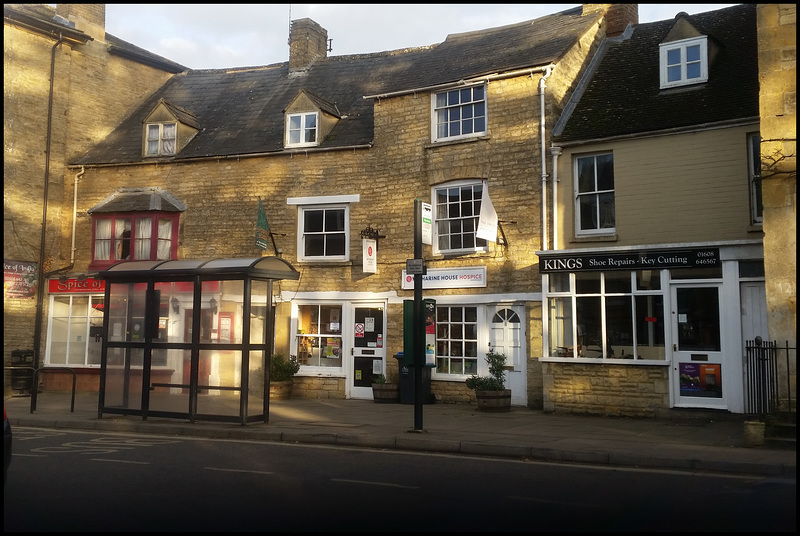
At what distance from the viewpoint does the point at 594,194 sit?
17.1 metres

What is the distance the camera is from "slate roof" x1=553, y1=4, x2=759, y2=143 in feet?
52.6

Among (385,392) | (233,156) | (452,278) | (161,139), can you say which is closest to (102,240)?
(161,139)

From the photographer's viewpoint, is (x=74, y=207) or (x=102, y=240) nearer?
(x=102, y=240)

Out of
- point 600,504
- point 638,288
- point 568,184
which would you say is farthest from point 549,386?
Result: point 600,504

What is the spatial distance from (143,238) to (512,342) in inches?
439

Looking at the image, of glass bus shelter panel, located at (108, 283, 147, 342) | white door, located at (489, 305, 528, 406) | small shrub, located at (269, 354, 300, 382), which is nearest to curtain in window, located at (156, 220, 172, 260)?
small shrub, located at (269, 354, 300, 382)

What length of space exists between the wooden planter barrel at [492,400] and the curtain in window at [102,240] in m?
12.2

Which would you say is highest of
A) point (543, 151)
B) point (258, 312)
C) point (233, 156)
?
point (233, 156)

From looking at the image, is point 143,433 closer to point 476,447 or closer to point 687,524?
point 476,447

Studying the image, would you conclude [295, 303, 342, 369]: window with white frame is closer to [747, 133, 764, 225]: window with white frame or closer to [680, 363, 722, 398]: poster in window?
[680, 363, 722, 398]: poster in window

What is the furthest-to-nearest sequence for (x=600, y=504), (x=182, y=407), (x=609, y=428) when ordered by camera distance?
(x=182, y=407) < (x=609, y=428) < (x=600, y=504)

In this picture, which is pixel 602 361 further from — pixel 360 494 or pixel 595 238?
pixel 360 494

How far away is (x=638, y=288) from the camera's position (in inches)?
630

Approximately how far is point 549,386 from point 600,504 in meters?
9.18
